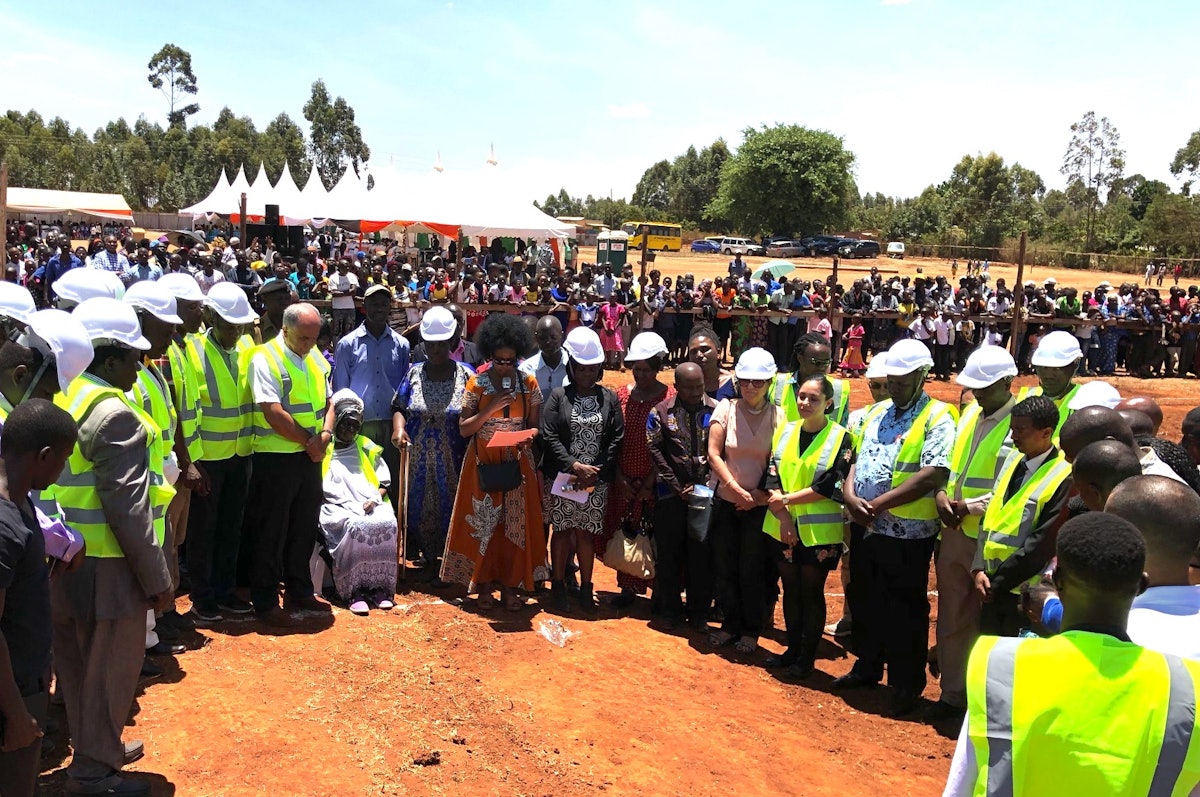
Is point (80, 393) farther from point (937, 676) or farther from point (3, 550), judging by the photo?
point (937, 676)

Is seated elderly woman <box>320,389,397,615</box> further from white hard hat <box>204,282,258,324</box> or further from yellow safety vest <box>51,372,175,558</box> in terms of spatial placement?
yellow safety vest <box>51,372,175,558</box>

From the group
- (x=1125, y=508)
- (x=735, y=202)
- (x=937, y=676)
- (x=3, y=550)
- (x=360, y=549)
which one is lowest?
(x=937, y=676)

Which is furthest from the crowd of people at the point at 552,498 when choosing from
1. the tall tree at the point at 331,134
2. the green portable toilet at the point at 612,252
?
the tall tree at the point at 331,134

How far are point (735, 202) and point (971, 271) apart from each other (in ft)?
85.6

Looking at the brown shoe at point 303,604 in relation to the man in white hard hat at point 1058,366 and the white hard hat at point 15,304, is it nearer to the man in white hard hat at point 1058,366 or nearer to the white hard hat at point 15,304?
the white hard hat at point 15,304

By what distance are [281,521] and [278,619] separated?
587 mm

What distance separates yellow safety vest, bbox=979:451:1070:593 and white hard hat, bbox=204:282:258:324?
424 cm

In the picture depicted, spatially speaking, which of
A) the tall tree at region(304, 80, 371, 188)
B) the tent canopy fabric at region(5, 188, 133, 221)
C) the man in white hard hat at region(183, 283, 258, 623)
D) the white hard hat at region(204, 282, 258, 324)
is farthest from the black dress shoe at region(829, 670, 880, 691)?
the tall tree at region(304, 80, 371, 188)

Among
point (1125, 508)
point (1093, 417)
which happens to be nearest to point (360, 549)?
point (1093, 417)

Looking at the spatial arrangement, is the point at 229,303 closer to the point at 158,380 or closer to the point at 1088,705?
the point at 158,380

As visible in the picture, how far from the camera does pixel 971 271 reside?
42.9 m

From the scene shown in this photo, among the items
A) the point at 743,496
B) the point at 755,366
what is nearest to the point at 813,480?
the point at 743,496

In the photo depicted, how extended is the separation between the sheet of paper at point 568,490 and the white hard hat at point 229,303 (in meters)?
2.13

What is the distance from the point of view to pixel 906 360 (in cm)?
527
